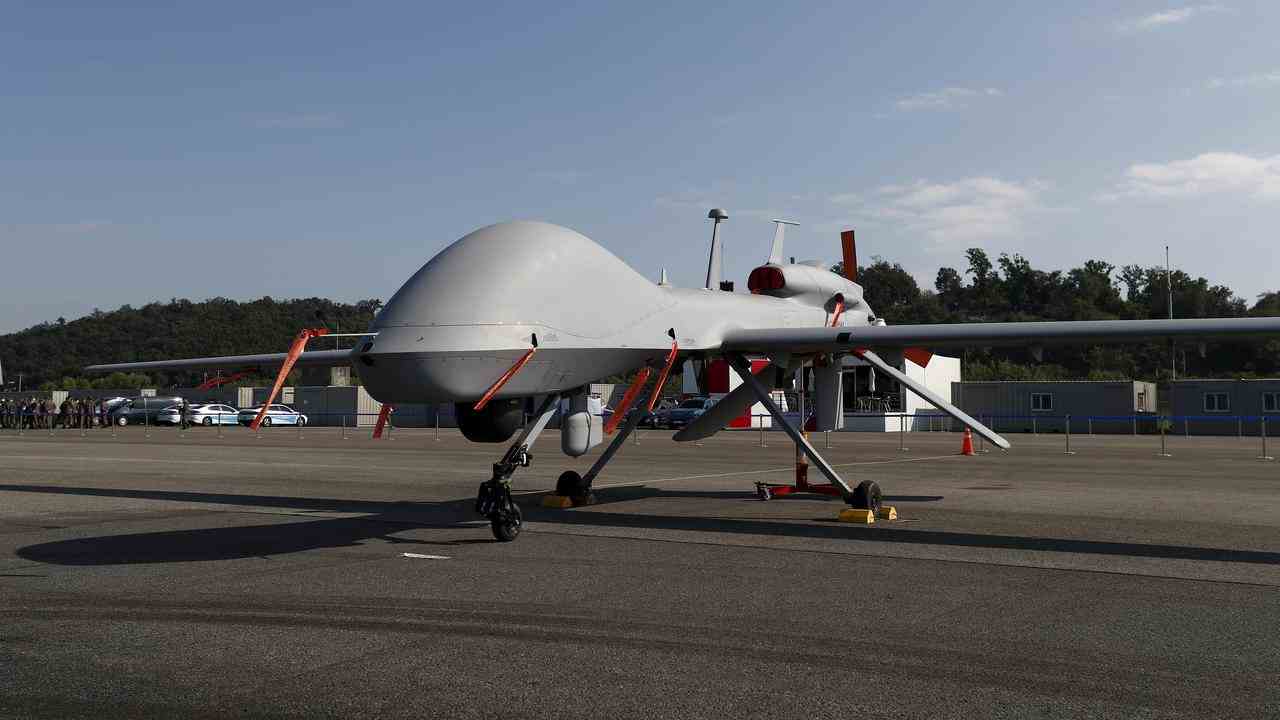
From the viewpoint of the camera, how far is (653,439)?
132ft

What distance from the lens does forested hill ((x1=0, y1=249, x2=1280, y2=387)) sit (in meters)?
91.4

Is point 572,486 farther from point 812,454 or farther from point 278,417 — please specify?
point 278,417

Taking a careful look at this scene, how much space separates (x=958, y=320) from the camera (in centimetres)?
10412

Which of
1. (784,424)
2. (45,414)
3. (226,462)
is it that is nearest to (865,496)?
(784,424)

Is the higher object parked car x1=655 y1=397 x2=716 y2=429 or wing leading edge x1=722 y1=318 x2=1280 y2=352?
wing leading edge x1=722 y1=318 x2=1280 y2=352

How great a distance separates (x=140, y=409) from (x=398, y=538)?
59.3 metres

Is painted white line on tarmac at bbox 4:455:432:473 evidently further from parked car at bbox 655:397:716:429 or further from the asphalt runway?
parked car at bbox 655:397:716:429

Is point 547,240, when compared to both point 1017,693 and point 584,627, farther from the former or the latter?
point 1017,693

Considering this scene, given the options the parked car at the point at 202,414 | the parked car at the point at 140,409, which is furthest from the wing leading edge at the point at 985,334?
the parked car at the point at 140,409

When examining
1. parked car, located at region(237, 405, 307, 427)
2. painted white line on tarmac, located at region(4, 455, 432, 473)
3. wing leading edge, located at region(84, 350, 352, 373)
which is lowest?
painted white line on tarmac, located at region(4, 455, 432, 473)

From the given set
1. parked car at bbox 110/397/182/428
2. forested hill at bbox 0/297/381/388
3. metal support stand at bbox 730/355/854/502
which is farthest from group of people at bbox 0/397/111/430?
forested hill at bbox 0/297/381/388

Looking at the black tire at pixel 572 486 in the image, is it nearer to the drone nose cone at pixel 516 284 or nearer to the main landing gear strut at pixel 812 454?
the main landing gear strut at pixel 812 454

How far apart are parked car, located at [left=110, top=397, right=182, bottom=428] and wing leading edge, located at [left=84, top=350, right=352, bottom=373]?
5036 centimetres

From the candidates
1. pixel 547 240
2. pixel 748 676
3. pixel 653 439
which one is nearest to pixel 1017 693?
pixel 748 676
